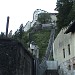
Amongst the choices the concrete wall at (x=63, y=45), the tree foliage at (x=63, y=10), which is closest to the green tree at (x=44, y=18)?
A: the tree foliage at (x=63, y=10)

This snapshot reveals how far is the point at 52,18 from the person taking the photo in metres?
102

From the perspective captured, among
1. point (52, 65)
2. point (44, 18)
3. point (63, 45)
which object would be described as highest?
point (44, 18)

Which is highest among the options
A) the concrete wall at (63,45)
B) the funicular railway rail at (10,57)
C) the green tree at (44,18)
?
the green tree at (44,18)

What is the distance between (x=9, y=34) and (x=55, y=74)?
19068 mm

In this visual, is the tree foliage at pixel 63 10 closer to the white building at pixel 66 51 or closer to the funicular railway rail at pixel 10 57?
the white building at pixel 66 51

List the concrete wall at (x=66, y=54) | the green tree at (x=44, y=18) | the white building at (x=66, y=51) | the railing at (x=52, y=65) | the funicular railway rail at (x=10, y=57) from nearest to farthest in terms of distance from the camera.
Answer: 1. the funicular railway rail at (x=10, y=57)
2. the white building at (x=66, y=51)
3. the concrete wall at (x=66, y=54)
4. the railing at (x=52, y=65)
5. the green tree at (x=44, y=18)

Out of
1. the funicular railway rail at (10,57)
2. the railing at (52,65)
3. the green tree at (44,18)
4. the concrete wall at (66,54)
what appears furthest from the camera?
the green tree at (44,18)

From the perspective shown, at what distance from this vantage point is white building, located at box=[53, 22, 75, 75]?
2992cm

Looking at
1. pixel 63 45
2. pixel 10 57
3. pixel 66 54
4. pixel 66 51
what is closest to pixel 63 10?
pixel 63 45

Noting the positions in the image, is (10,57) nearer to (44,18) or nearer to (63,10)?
(63,10)

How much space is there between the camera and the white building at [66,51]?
29.9 meters

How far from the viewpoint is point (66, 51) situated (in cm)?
3309

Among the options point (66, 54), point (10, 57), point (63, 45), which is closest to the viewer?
point (10, 57)

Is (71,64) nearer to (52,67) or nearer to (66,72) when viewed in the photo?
(66,72)
